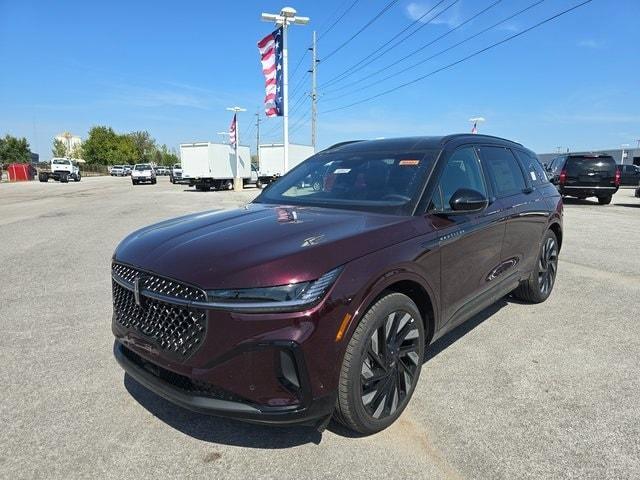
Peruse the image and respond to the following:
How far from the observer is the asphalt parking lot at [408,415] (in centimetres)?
249

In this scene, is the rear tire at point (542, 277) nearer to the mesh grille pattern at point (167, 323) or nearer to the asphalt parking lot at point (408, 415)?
the asphalt parking lot at point (408, 415)

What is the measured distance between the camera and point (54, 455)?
2574mm

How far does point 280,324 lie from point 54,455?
5.07ft

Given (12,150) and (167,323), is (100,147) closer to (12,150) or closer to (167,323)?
(12,150)

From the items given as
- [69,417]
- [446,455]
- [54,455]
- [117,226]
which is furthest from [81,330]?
[117,226]

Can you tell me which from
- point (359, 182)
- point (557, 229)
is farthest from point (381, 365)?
point (557, 229)

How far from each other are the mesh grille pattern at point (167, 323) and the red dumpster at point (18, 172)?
6033 centimetres

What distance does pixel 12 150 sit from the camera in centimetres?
8350

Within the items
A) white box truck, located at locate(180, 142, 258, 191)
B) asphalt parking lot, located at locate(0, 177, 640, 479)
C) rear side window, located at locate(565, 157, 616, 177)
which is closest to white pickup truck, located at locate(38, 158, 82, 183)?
white box truck, located at locate(180, 142, 258, 191)

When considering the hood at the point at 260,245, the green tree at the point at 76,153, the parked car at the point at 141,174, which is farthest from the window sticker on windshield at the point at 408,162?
the green tree at the point at 76,153

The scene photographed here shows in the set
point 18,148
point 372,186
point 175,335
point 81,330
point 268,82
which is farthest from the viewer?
point 18,148

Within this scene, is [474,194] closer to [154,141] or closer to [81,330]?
[81,330]

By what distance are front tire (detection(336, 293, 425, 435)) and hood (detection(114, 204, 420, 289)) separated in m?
0.39

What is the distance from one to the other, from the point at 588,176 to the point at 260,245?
18433mm
